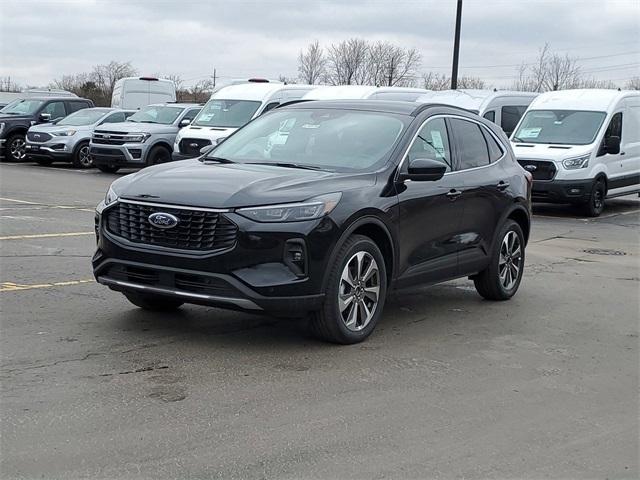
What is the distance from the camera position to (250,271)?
5.95 meters

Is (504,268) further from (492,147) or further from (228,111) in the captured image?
(228,111)

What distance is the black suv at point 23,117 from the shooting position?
26.4 metres

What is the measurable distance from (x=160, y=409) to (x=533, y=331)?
3559mm

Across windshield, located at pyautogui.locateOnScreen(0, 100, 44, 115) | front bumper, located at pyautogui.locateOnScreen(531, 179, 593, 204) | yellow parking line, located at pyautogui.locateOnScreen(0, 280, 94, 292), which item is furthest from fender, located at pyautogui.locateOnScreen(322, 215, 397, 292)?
windshield, located at pyautogui.locateOnScreen(0, 100, 44, 115)

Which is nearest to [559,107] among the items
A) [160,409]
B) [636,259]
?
[636,259]

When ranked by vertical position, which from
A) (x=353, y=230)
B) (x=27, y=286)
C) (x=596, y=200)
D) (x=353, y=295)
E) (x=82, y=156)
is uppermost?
(x=353, y=230)

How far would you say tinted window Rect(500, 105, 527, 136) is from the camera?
862 inches

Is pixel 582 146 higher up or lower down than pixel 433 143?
lower down

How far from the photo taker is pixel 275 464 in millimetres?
4238

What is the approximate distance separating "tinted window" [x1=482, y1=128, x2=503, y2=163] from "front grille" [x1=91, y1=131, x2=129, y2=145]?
15380 millimetres

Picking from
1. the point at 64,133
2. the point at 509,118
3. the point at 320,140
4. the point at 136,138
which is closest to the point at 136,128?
the point at 136,138

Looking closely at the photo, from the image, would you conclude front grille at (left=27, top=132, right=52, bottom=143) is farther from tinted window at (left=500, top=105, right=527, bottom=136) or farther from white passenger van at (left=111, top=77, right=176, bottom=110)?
tinted window at (left=500, top=105, right=527, bottom=136)

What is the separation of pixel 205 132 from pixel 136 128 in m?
2.70

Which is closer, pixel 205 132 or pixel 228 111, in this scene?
pixel 205 132
